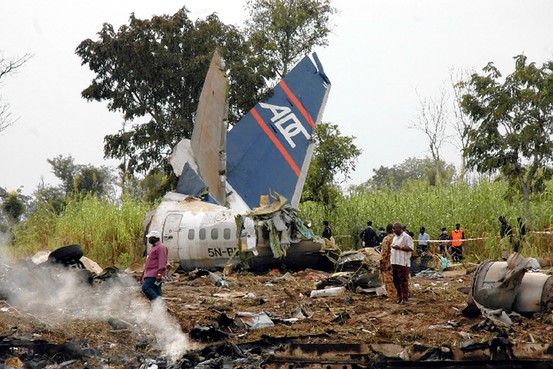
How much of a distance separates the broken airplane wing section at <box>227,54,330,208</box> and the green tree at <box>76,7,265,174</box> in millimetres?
2713

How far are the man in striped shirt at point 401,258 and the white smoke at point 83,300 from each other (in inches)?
154

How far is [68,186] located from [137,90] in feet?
113

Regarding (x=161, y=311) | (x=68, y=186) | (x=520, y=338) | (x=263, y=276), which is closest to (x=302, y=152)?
(x=263, y=276)

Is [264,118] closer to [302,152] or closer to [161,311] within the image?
[302,152]

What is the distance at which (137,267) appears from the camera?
2216cm

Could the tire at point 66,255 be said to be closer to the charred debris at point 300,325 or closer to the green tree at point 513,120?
the charred debris at point 300,325

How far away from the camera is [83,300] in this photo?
15203mm

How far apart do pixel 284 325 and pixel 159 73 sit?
18.5m

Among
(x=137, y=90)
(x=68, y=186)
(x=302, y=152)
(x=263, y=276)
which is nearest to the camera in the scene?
(x=263, y=276)

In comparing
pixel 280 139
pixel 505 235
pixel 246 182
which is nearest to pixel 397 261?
pixel 505 235

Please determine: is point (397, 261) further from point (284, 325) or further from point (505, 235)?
point (505, 235)

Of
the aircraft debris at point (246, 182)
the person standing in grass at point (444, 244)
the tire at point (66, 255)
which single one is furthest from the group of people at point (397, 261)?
the person standing in grass at point (444, 244)

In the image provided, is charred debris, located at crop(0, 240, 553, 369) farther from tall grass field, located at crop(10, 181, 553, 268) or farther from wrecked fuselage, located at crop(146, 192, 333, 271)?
tall grass field, located at crop(10, 181, 553, 268)

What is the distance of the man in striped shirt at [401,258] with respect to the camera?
1399cm
